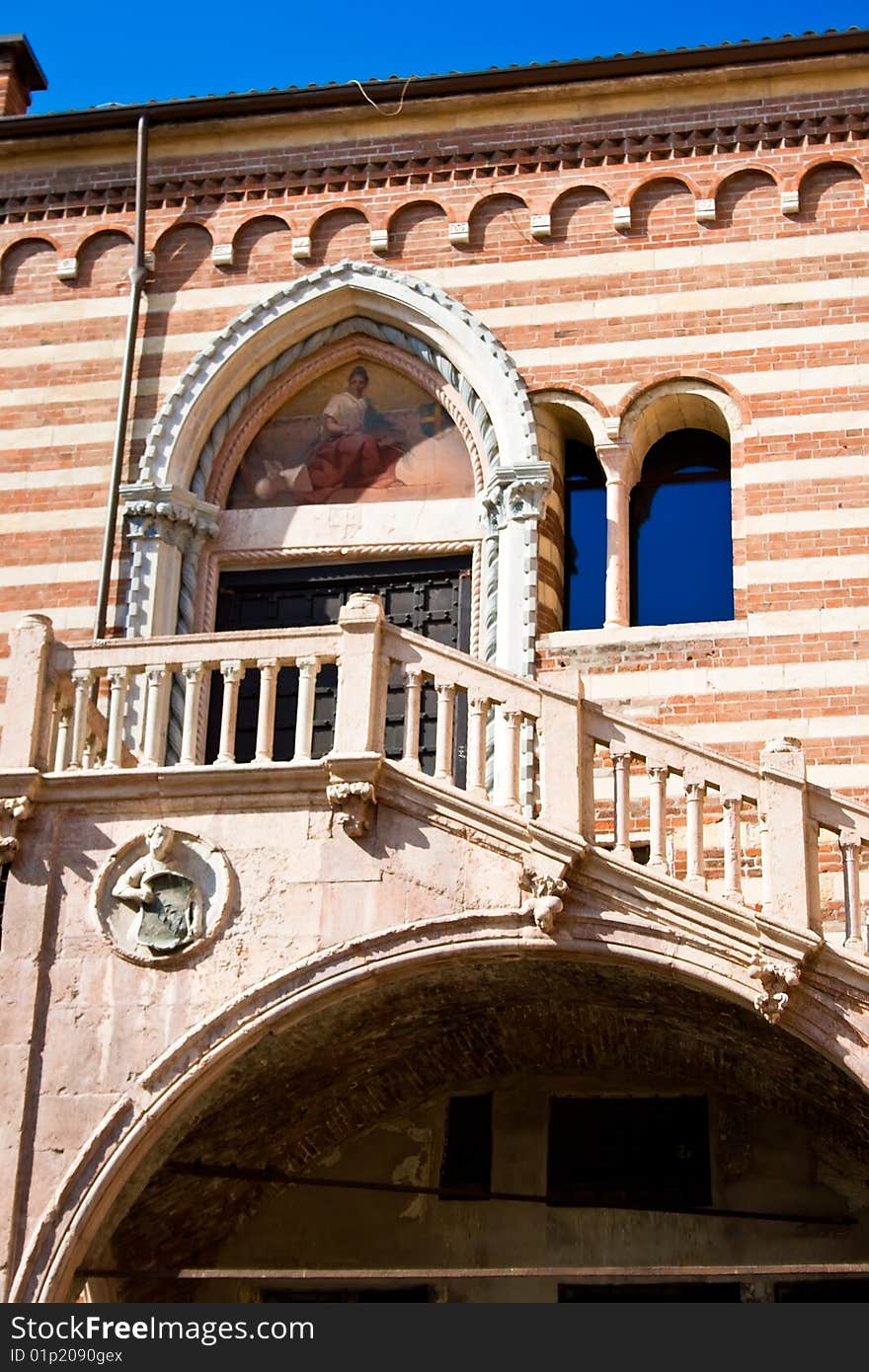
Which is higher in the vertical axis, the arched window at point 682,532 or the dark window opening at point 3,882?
the arched window at point 682,532

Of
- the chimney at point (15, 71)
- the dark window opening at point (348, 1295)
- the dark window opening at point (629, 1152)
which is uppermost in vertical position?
the chimney at point (15, 71)

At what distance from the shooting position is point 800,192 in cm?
1622

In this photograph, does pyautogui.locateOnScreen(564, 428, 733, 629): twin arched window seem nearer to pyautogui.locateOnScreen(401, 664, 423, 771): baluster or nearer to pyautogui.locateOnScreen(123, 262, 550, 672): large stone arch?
pyautogui.locateOnScreen(123, 262, 550, 672): large stone arch

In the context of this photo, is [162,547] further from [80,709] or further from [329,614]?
[80,709]

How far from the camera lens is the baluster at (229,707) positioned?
1281cm

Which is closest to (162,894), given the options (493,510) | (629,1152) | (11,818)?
(11,818)

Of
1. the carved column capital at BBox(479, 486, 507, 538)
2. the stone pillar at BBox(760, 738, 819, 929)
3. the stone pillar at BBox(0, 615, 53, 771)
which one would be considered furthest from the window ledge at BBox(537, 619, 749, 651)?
the stone pillar at BBox(0, 615, 53, 771)

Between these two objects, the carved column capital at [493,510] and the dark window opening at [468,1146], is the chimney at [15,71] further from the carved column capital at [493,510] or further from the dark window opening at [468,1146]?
the dark window opening at [468,1146]

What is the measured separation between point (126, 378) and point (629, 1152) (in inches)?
247

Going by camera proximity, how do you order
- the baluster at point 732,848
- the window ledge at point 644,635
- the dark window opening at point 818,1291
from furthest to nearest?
1. the window ledge at point 644,635
2. the dark window opening at point 818,1291
3. the baluster at point 732,848

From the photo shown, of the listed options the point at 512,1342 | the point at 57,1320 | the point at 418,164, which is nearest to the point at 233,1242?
the point at 57,1320

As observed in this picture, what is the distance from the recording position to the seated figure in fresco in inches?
637

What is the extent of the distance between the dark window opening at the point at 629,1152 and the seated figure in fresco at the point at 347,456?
450cm

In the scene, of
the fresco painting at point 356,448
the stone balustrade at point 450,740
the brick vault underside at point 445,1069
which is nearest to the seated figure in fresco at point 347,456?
the fresco painting at point 356,448
